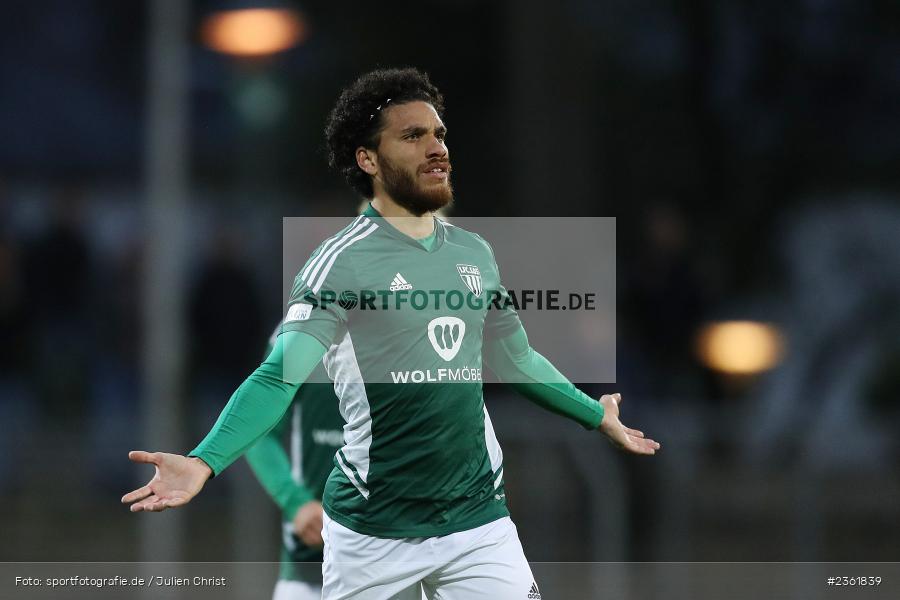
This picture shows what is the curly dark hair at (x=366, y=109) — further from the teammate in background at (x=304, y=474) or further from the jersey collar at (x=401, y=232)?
the teammate in background at (x=304, y=474)

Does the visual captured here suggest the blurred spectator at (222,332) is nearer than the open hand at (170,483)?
No

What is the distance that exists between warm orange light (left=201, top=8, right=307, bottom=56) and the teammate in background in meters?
6.48

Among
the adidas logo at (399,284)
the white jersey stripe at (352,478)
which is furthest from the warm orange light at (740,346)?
the adidas logo at (399,284)

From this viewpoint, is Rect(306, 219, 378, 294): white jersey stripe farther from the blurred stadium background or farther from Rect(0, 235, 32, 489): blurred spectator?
Rect(0, 235, 32, 489): blurred spectator

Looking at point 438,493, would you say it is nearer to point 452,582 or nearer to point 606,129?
point 452,582

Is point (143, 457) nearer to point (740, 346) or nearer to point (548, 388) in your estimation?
point (548, 388)

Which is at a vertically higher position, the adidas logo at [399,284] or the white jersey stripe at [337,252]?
the white jersey stripe at [337,252]

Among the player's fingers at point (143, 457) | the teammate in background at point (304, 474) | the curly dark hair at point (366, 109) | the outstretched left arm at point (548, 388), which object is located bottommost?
the teammate in background at point (304, 474)

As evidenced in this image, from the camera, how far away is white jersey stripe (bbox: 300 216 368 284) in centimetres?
411

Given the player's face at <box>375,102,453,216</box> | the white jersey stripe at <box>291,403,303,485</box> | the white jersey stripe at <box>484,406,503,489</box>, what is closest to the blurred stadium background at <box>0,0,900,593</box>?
the white jersey stripe at <box>291,403,303,485</box>

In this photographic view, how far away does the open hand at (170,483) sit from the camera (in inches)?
140

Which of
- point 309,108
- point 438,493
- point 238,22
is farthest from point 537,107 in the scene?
point 438,493

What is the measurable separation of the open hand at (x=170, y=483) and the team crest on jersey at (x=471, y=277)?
1.11 metres

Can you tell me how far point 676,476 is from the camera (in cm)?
900
